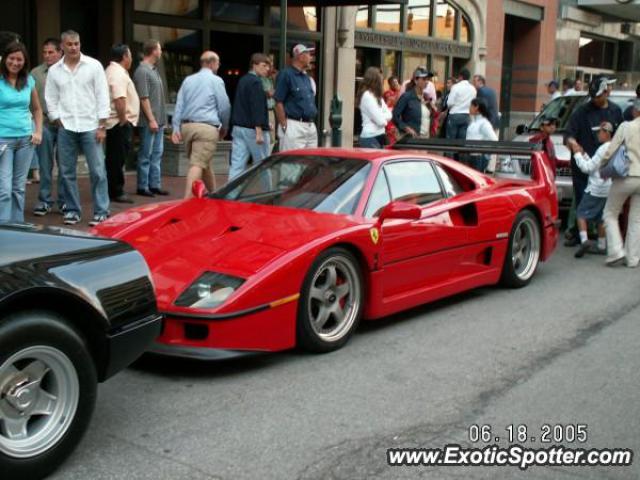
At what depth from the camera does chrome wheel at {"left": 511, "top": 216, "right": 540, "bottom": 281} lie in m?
7.55

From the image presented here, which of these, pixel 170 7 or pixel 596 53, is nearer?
pixel 170 7

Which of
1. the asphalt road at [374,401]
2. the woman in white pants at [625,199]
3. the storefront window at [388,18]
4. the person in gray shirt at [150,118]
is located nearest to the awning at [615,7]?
the storefront window at [388,18]

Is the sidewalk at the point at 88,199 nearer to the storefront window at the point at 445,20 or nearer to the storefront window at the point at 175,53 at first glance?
the storefront window at the point at 175,53

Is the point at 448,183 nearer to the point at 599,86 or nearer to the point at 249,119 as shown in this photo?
the point at 249,119

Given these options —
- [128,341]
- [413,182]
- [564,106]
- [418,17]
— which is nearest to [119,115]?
[413,182]

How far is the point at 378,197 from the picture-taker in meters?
6.10

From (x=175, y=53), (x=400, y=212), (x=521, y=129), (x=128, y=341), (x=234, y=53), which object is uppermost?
(x=234, y=53)

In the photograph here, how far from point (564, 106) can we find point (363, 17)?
6747mm

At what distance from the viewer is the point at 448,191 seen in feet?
22.2

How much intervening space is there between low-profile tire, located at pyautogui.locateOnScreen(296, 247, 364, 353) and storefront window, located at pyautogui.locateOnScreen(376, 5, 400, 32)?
14435 mm

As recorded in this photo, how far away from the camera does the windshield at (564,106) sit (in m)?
12.6

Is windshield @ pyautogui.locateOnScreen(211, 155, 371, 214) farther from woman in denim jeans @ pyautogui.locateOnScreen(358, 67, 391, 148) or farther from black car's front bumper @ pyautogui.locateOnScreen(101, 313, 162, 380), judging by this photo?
woman in denim jeans @ pyautogui.locateOnScreen(358, 67, 391, 148)

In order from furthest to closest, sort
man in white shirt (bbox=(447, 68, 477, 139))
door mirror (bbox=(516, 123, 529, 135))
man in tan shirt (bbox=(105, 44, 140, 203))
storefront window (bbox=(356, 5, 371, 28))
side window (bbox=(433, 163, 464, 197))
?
storefront window (bbox=(356, 5, 371, 28)) → man in white shirt (bbox=(447, 68, 477, 139)) → door mirror (bbox=(516, 123, 529, 135)) → man in tan shirt (bbox=(105, 44, 140, 203)) → side window (bbox=(433, 163, 464, 197))

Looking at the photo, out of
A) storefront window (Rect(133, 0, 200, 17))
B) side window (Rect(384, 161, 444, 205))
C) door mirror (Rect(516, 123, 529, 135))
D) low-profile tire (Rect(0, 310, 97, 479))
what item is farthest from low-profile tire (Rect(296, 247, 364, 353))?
storefront window (Rect(133, 0, 200, 17))
